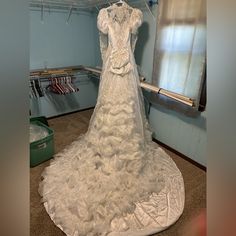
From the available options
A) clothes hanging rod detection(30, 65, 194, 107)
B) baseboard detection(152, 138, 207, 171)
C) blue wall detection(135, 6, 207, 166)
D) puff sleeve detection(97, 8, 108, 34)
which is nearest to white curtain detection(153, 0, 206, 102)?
clothes hanging rod detection(30, 65, 194, 107)

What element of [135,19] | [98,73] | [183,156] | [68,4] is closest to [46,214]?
[183,156]

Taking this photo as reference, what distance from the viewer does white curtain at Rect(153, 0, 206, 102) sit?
192 centimetres

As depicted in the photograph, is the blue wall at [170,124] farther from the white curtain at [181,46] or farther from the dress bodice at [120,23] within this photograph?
the dress bodice at [120,23]

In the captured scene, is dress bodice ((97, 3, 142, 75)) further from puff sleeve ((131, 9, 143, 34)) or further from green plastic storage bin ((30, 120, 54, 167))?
green plastic storage bin ((30, 120, 54, 167))

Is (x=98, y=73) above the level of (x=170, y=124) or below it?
above

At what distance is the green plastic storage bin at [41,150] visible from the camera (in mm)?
2127

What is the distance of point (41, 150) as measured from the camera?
2203 millimetres

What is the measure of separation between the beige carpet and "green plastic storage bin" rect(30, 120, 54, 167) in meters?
0.05

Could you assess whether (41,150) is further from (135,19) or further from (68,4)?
(68,4)

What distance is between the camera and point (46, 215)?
1638mm

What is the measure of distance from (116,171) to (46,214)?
614mm
